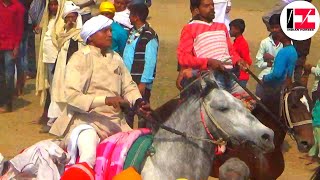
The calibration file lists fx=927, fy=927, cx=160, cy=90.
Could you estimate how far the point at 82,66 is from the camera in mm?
7266

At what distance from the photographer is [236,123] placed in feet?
22.6

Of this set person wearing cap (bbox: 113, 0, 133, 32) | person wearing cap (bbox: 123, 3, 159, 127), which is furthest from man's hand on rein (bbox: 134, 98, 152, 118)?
person wearing cap (bbox: 113, 0, 133, 32)

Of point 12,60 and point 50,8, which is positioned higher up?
point 50,8

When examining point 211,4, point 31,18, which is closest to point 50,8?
point 31,18

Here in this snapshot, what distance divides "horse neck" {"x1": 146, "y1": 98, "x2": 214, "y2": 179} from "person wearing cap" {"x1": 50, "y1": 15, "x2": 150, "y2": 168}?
29 centimetres

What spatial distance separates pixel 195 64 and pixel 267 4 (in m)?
15.4

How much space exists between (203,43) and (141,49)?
204 cm

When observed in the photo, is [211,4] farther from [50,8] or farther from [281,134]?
[50,8]

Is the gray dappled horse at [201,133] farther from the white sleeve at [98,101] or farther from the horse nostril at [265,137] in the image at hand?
the white sleeve at [98,101]

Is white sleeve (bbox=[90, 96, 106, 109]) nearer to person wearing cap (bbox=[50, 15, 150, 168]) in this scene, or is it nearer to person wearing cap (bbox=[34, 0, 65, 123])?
person wearing cap (bbox=[50, 15, 150, 168])

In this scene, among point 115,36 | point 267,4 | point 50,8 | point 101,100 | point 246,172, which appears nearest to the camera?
point 246,172

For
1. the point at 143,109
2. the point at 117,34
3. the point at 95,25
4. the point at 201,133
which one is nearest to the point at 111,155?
the point at 143,109

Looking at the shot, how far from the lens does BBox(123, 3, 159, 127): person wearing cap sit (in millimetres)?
10914

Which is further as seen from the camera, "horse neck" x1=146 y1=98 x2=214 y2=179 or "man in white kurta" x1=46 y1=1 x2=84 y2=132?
"man in white kurta" x1=46 y1=1 x2=84 y2=132
